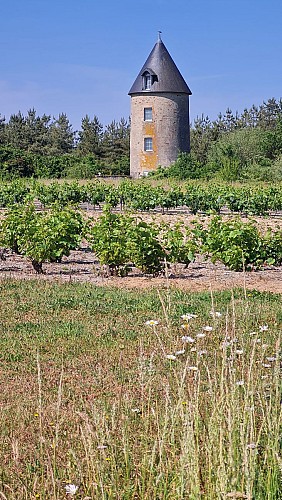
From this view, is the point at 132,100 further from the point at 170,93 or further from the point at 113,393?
the point at 113,393

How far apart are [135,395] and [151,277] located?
559 cm

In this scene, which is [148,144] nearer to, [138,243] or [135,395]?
[138,243]

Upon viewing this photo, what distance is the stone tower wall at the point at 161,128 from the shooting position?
44094mm

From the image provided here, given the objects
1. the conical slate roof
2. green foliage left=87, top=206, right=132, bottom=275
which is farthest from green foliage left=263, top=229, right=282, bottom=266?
the conical slate roof

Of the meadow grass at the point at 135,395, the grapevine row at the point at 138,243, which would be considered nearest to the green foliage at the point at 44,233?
the grapevine row at the point at 138,243

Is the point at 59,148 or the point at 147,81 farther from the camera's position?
the point at 59,148

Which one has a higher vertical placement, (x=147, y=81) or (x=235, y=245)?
(x=147, y=81)

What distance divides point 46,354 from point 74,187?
21.8 m

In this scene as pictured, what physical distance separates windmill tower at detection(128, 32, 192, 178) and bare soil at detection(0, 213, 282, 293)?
32164 mm

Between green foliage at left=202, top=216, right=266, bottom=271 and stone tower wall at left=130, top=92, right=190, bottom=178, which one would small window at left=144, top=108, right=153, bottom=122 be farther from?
green foliage at left=202, top=216, right=266, bottom=271

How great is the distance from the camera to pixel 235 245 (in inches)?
428

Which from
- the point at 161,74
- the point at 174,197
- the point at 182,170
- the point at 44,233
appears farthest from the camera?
the point at 161,74

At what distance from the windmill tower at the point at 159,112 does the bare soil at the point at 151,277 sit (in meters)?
32.2

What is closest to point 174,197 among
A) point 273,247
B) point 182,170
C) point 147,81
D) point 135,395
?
point 273,247
